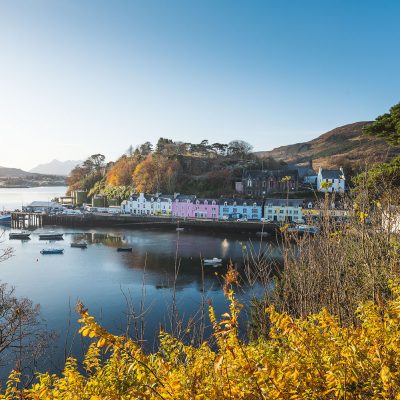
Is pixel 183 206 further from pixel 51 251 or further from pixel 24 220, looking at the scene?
pixel 51 251

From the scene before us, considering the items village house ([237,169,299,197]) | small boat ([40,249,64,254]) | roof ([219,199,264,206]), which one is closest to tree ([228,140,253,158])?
village house ([237,169,299,197])

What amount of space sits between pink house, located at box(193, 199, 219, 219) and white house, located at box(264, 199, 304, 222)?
24.3ft

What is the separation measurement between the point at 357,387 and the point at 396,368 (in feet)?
1.42

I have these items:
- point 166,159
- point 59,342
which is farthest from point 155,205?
point 59,342

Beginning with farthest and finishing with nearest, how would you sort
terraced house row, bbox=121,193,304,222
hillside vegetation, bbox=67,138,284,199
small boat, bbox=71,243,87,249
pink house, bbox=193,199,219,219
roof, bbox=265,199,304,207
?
1. hillside vegetation, bbox=67,138,284,199
2. pink house, bbox=193,199,219,219
3. terraced house row, bbox=121,193,304,222
4. roof, bbox=265,199,304,207
5. small boat, bbox=71,243,87,249

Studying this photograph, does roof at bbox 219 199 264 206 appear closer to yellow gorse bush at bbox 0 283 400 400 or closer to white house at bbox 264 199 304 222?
white house at bbox 264 199 304 222

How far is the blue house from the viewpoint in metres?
51.2

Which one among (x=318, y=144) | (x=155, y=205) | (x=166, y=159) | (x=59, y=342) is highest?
(x=318, y=144)

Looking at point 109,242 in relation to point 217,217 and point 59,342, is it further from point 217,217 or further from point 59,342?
point 59,342

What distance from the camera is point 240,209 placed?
51.8 meters

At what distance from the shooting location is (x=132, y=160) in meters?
75.2

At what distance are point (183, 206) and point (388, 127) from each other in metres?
45.5

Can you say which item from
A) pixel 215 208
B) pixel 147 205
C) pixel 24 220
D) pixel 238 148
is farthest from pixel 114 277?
pixel 238 148

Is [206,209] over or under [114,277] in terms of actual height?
over
